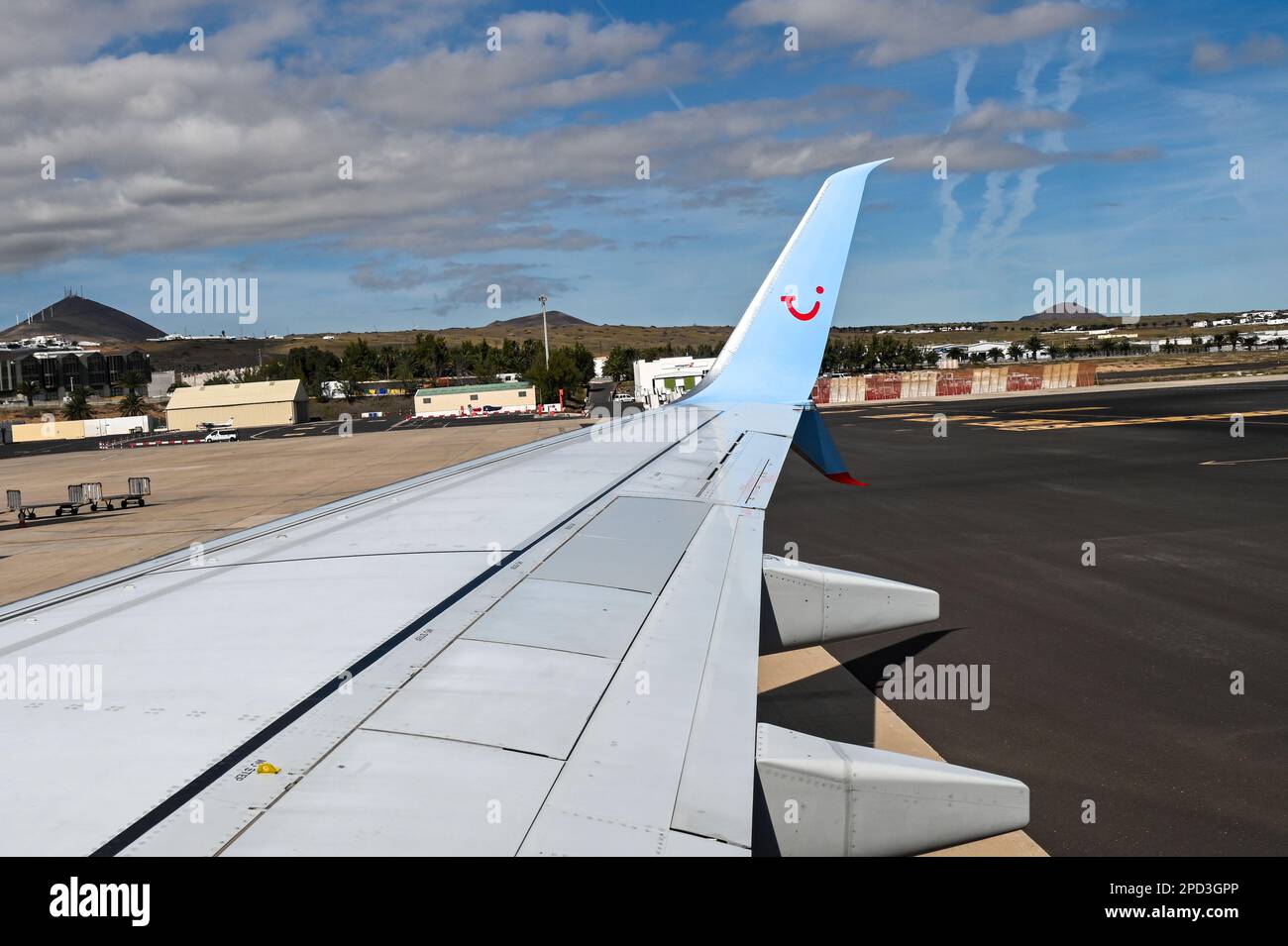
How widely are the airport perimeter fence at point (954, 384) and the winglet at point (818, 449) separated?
2579 inches

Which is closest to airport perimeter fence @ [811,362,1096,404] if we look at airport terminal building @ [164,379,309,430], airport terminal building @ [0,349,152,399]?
airport terminal building @ [164,379,309,430]

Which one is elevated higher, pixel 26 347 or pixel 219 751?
pixel 26 347

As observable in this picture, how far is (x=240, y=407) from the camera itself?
Result: 88812mm

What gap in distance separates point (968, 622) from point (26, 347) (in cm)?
19694

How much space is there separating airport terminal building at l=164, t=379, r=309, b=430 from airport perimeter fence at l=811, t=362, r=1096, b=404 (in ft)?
173

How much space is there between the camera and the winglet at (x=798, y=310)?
7324 mm

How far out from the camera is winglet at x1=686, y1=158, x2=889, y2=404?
732 cm

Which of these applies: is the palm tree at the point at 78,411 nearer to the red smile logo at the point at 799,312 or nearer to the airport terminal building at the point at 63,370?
the airport terminal building at the point at 63,370

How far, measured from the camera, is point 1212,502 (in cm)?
1836

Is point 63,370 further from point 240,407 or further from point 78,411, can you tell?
point 240,407
